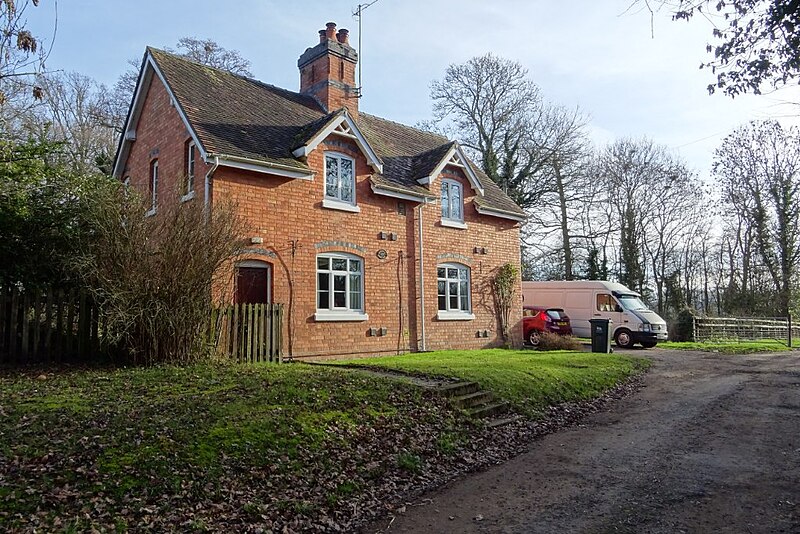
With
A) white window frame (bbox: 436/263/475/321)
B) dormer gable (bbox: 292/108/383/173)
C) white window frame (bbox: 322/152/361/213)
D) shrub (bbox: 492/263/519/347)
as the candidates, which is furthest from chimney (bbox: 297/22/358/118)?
shrub (bbox: 492/263/519/347)

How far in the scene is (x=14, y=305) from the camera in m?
10.8

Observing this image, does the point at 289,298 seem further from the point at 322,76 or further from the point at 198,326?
the point at 322,76

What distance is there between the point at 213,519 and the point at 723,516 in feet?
15.6

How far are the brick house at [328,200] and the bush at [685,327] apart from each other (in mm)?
10445

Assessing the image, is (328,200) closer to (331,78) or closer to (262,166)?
(262,166)


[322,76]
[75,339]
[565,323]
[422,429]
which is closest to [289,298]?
[75,339]

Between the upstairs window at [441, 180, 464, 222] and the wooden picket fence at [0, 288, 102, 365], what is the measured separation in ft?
37.4

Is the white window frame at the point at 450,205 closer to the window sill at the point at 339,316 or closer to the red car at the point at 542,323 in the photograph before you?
the window sill at the point at 339,316

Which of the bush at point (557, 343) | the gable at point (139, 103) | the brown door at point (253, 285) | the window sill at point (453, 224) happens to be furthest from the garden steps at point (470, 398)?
the bush at point (557, 343)

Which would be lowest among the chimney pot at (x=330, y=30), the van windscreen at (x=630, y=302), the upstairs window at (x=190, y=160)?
the van windscreen at (x=630, y=302)

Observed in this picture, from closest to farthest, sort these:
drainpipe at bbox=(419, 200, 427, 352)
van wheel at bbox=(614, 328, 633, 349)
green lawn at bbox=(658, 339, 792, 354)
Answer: drainpipe at bbox=(419, 200, 427, 352) < green lawn at bbox=(658, 339, 792, 354) < van wheel at bbox=(614, 328, 633, 349)

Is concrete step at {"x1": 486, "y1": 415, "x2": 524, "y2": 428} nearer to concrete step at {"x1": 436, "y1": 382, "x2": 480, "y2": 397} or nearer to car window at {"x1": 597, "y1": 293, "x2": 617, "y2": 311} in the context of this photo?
concrete step at {"x1": 436, "y1": 382, "x2": 480, "y2": 397}

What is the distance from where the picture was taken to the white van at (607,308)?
23031mm

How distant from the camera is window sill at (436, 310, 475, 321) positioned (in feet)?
60.2
